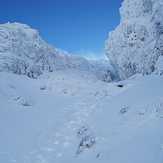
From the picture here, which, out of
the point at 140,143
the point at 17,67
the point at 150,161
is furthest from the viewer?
the point at 17,67

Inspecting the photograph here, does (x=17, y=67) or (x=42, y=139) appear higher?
(x=17, y=67)

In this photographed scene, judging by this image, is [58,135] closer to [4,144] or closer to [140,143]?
[4,144]

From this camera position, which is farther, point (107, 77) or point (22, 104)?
point (107, 77)

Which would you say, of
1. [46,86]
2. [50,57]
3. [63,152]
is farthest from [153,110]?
[50,57]

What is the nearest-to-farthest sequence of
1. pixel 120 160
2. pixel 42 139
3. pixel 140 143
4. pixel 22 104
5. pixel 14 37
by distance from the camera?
pixel 120 160, pixel 140 143, pixel 42 139, pixel 22 104, pixel 14 37

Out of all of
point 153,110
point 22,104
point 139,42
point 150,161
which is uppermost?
point 139,42

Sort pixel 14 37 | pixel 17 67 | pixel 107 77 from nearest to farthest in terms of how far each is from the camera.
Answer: pixel 17 67, pixel 14 37, pixel 107 77

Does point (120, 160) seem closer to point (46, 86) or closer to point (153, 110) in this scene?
point (153, 110)

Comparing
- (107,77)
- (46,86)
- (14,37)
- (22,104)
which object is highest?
(14,37)

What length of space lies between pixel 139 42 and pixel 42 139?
1269 inches

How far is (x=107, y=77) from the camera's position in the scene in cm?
→ 5422

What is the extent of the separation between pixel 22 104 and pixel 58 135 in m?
8.30

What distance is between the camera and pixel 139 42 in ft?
101

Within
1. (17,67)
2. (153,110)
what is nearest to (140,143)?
(153,110)
